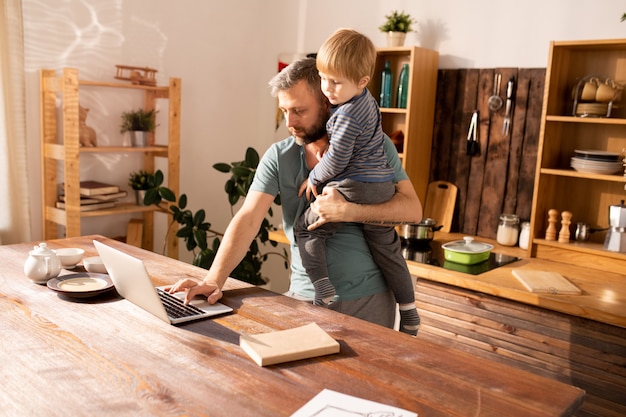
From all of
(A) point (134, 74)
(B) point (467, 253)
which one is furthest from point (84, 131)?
(B) point (467, 253)

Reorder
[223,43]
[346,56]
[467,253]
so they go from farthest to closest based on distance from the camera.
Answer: [223,43]
[467,253]
[346,56]

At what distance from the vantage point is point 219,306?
5.82 feet

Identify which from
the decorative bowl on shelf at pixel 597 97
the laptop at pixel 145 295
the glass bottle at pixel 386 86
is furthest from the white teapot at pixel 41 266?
the decorative bowl on shelf at pixel 597 97

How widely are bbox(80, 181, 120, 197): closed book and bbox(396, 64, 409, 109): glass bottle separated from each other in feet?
5.82

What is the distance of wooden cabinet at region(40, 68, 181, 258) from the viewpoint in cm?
332

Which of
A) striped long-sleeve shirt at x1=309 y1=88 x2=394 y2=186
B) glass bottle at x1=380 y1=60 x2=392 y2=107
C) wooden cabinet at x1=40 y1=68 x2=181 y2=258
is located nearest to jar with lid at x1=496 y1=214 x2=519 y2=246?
glass bottle at x1=380 y1=60 x2=392 y2=107

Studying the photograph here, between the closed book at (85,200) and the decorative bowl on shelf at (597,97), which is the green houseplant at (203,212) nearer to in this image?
the closed book at (85,200)

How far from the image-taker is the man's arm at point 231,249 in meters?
1.84

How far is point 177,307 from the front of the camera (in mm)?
1729

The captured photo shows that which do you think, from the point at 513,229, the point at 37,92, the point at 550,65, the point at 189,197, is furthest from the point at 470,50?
the point at 37,92

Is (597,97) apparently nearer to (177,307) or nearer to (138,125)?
(177,307)

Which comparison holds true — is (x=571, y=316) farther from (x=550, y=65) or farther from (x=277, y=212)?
(x=277, y=212)

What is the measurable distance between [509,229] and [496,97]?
2.44 feet

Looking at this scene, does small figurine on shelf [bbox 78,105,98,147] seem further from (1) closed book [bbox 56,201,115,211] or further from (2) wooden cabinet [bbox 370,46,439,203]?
(2) wooden cabinet [bbox 370,46,439,203]
